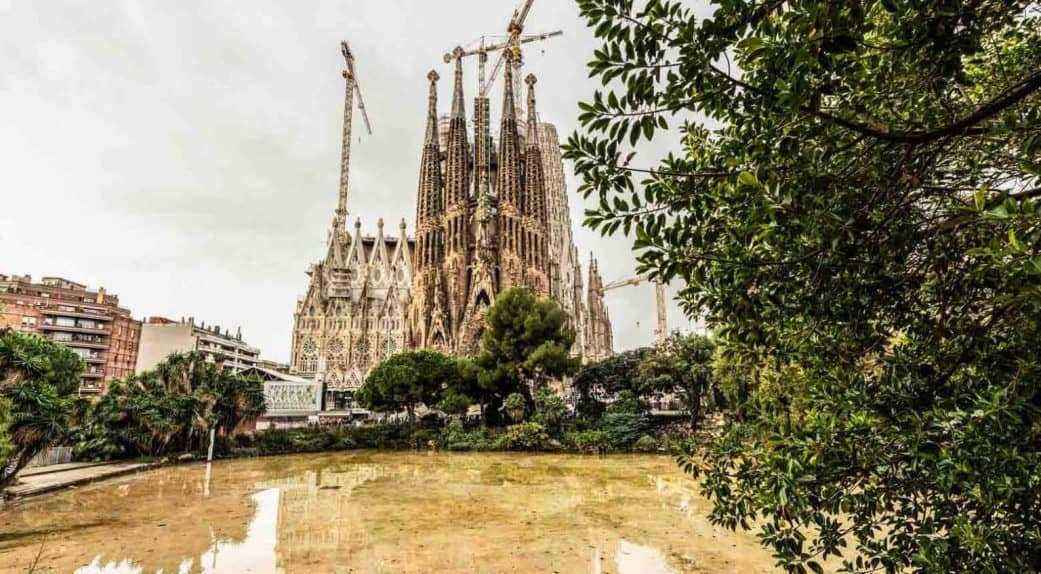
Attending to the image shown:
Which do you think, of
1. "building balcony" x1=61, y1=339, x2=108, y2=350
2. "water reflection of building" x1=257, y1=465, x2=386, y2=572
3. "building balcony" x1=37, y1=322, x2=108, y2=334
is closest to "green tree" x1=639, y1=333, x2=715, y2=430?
"water reflection of building" x1=257, y1=465, x2=386, y2=572

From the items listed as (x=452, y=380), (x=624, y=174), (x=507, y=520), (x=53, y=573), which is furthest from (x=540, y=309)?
(x=624, y=174)

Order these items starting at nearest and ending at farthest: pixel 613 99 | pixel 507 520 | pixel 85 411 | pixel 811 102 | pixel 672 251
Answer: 1. pixel 811 102
2. pixel 613 99
3. pixel 672 251
4. pixel 507 520
5. pixel 85 411

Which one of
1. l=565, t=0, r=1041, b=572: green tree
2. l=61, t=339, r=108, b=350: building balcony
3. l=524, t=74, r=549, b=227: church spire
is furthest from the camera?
l=524, t=74, r=549, b=227: church spire

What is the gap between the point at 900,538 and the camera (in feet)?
7.22

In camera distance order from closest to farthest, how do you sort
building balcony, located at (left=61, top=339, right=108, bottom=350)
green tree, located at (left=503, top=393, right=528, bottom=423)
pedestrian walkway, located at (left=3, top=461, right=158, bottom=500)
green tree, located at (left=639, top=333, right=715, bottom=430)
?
pedestrian walkway, located at (left=3, top=461, right=158, bottom=500), green tree, located at (left=639, top=333, right=715, bottom=430), green tree, located at (left=503, top=393, right=528, bottom=423), building balcony, located at (left=61, top=339, right=108, bottom=350)

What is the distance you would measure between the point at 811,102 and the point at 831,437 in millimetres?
1470

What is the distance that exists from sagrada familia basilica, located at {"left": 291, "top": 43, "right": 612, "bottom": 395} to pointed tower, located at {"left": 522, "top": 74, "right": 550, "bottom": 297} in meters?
0.11

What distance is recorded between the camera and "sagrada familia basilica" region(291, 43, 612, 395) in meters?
42.5

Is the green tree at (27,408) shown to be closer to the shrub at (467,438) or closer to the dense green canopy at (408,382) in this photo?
the shrub at (467,438)

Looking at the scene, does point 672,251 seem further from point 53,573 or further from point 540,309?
point 540,309

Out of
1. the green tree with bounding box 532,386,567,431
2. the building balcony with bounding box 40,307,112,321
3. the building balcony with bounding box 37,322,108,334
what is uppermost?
the building balcony with bounding box 40,307,112,321

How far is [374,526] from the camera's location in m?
8.73

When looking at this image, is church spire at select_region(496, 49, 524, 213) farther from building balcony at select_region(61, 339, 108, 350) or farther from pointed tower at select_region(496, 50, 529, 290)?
building balcony at select_region(61, 339, 108, 350)

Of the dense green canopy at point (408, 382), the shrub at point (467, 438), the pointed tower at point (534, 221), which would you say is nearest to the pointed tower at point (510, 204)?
the pointed tower at point (534, 221)
